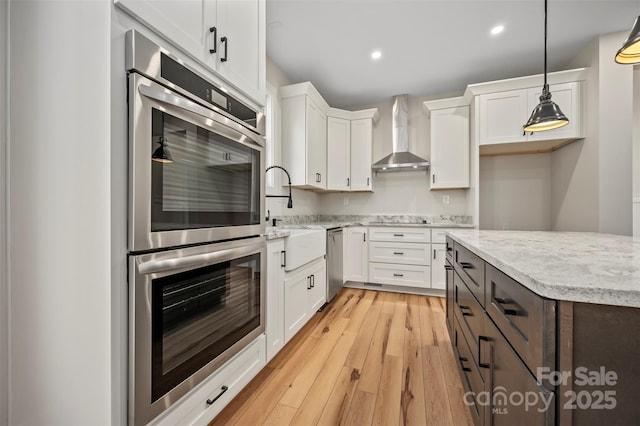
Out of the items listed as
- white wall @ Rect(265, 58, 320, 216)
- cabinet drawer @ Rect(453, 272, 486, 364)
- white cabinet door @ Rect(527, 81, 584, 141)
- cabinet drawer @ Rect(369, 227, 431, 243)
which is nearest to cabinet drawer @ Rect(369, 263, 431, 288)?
cabinet drawer @ Rect(369, 227, 431, 243)

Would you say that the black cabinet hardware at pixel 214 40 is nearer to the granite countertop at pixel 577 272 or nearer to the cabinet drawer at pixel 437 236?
the granite countertop at pixel 577 272

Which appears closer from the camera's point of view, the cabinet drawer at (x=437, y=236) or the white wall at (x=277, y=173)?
the white wall at (x=277, y=173)

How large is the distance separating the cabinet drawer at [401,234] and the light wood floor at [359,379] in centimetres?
104

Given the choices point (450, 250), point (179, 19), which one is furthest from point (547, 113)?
point (179, 19)

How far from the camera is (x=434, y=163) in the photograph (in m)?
A: 3.49

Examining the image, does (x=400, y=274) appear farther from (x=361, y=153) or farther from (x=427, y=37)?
(x=427, y=37)

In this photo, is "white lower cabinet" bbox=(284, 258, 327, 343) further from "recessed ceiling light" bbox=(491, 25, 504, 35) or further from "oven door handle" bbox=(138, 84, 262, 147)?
"recessed ceiling light" bbox=(491, 25, 504, 35)

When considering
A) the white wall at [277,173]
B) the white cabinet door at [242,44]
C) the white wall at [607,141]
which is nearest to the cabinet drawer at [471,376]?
the white cabinet door at [242,44]

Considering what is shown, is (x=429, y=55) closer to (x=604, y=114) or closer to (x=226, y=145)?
(x=604, y=114)

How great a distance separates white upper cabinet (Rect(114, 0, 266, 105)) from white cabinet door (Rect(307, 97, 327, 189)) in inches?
65.6

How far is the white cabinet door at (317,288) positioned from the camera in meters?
2.34

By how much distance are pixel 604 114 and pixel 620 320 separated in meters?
3.17

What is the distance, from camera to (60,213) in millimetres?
823

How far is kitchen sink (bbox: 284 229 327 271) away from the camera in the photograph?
1.84 m
